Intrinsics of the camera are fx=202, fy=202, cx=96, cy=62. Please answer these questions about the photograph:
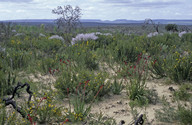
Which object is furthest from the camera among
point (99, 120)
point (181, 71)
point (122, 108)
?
point (181, 71)

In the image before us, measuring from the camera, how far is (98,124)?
9.52ft

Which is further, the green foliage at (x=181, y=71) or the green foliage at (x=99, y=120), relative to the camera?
the green foliage at (x=181, y=71)

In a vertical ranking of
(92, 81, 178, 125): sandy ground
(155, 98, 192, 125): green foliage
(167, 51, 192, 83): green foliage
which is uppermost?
(167, 51, 192, 83): green foliage

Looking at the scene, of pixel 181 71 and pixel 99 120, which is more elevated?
pixel 181 71

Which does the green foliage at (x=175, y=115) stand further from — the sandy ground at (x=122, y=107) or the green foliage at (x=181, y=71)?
the green foliage at (x=181, y=71)

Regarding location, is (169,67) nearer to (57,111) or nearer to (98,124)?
(98,124)

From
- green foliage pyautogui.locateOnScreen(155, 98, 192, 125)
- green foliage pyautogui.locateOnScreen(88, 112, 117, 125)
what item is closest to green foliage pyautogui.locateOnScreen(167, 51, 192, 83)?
green foliage pyautogui.locateOnScreen(155, 98, 192, 125)

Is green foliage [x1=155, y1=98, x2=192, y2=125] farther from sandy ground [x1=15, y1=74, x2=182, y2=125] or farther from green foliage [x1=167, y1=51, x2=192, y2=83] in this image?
green foliage [x1=167, y1=51, x2=192, y2=83]

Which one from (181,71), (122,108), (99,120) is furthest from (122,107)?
(181,71)

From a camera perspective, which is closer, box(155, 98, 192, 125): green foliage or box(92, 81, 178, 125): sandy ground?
box(155, 98, 192, 125): green foliage

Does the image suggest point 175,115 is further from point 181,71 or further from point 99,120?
point 181,71

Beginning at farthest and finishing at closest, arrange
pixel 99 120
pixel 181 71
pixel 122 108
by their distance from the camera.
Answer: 1. pixel 181 71
2. pixel 122 108
3. pixel 99 120

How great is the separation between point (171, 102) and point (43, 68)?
11.9 ft

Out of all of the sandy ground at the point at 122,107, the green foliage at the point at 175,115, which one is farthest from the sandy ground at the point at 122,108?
the green foliage at the point at 175,115
